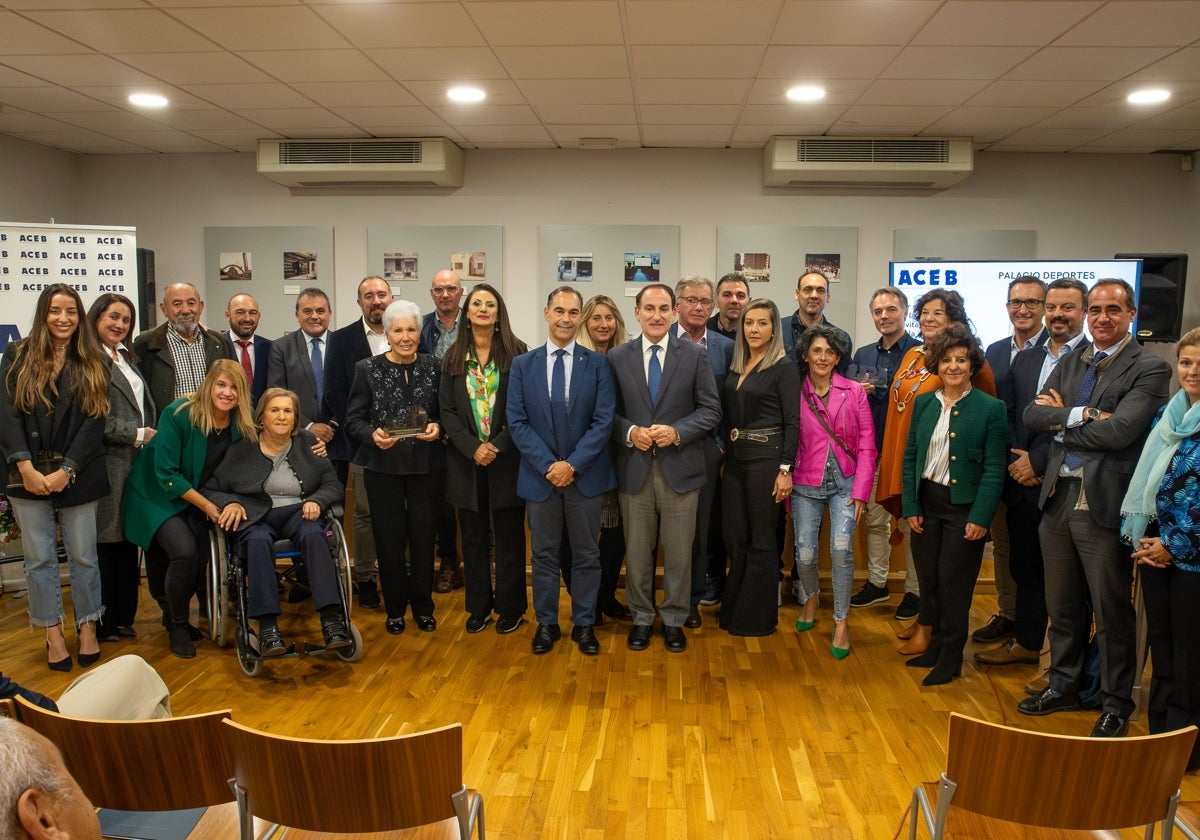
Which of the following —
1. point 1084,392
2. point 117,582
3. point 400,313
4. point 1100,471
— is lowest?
point 117,582

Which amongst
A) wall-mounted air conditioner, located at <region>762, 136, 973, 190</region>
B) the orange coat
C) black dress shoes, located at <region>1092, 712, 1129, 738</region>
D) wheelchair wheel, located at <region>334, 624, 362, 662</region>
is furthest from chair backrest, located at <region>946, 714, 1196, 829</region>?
wall-mounted air conditioner, located at <region>762, 136, 973, 190</region>

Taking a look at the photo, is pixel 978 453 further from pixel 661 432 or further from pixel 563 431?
pixel 563 431

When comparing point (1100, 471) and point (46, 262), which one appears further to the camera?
point (46, 262)

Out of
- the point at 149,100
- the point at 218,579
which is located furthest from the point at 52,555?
the point at 149,100

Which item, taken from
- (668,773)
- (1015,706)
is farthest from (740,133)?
(668,773)

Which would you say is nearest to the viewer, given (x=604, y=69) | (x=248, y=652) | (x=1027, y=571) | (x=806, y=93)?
(x=248, y=652)

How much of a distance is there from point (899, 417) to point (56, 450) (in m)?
3.71

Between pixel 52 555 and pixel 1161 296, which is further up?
pixel 1161 296

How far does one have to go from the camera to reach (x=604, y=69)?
15.6 ft

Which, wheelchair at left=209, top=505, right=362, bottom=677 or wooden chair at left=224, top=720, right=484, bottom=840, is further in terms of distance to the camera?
wheelchair at left=209, top=505, right=362, bottom=677

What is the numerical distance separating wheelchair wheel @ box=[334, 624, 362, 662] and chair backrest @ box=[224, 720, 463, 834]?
85.7 inches

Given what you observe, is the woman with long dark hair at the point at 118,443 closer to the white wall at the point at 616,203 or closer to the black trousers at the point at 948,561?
the white wall at the point at 616,203

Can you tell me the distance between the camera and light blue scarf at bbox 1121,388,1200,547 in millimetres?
2609

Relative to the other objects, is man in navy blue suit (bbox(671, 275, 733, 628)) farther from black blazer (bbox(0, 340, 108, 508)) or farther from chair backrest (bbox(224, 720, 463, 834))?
black blazer (bbox(0, 340, 108, 508))
